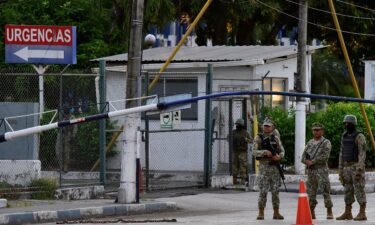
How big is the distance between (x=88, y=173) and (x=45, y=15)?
16032mm

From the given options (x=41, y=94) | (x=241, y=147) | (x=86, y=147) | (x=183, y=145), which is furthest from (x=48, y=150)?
(x=183, y=145)

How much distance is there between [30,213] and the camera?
19172 millimetres

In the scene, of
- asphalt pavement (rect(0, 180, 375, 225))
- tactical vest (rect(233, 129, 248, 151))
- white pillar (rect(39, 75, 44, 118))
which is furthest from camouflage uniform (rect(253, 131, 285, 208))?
tactical vest (rect(233, 129, 248, 151))

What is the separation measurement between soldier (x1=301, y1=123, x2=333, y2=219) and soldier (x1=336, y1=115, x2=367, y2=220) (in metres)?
0.33

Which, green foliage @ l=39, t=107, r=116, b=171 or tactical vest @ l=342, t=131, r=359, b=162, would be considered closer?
tactical vest @ l=342, t=131, r=359, b=162

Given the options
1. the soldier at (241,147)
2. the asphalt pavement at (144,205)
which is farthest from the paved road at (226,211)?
the soldier at (241,147)

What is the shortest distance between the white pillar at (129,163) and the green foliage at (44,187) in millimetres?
1734

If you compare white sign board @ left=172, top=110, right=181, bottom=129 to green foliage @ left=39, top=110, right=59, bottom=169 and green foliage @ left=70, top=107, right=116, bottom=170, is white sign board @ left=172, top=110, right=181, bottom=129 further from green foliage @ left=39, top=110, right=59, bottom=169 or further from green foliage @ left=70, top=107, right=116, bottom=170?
green foliage @ left=39, top=110, right=59, bottom=169

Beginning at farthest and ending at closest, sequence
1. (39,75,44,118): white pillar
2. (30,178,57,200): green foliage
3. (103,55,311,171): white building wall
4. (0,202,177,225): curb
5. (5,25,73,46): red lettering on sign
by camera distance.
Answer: (103,55,311,171): white building wall
(5,25,73,46): red lettering on sign
(39,75,44,118): white pillar
(30,178,57,200): green foliage
(0,202,177,225): curb

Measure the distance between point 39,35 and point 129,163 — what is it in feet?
20.4

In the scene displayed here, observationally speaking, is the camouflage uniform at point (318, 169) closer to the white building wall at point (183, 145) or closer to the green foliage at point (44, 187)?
the green foliage at point (44, 187)

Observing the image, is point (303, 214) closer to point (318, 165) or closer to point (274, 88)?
point (318, 165)

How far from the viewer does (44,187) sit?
22500 millimetres

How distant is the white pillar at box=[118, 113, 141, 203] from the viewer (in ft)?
70.4
